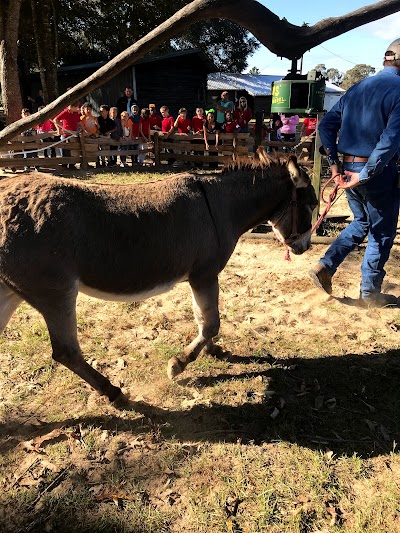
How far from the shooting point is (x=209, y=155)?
1376 centimetres

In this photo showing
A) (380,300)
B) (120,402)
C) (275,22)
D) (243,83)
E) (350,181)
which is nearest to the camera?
(275,22)

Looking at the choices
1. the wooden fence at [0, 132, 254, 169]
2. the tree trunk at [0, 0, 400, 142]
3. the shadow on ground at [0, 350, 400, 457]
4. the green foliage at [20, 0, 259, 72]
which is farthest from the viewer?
the green foliage at [20, 0, 259, 72]

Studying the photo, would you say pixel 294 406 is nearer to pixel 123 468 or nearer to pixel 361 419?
pixel 361 419

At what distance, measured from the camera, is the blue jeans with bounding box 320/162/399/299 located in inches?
161

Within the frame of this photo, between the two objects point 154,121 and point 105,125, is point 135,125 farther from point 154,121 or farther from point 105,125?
point 154,121

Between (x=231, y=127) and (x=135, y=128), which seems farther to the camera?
(x=231, y=127)

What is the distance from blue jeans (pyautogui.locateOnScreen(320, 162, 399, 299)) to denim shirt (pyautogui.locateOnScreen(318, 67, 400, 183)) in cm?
23

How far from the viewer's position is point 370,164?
12.4 feet

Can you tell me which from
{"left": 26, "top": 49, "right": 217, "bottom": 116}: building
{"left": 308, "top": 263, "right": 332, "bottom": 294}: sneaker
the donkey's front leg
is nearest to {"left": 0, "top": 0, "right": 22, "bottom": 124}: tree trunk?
{"left": 26, "top": 49, "right": 217, "bottom": 116}: building

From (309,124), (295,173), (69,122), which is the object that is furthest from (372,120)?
(309,124)

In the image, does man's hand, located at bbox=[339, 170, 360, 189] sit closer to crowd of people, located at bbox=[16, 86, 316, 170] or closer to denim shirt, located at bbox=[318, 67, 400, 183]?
denim shirt, located at bbox=[318, 67, 400, 183]

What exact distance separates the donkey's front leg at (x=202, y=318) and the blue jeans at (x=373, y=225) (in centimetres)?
193

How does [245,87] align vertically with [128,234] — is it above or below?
above

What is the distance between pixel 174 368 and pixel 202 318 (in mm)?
468
